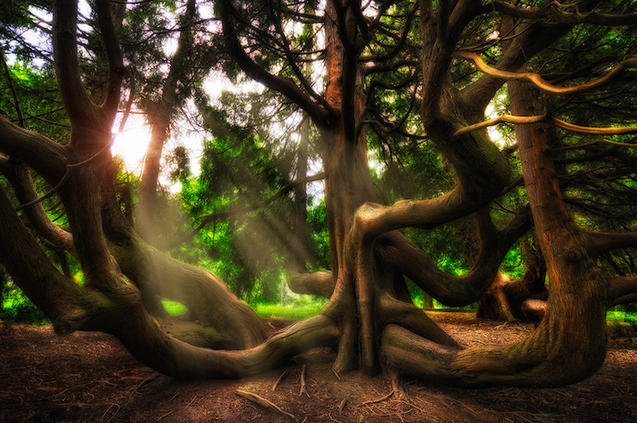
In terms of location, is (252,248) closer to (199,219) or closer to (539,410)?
(199,219)

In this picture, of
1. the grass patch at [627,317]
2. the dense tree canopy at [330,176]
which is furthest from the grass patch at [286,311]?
the grass patch at [627,317]

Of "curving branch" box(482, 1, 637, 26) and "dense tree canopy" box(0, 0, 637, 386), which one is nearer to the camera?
"curving branch" box(482, 1, 637, 26)

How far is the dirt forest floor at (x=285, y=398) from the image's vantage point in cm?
282

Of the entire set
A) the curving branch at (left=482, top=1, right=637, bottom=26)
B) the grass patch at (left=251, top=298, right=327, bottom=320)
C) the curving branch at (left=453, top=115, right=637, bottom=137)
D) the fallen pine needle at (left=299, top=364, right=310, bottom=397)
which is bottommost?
the grass patch at (left=251, top=298, right=327, bottom=320)

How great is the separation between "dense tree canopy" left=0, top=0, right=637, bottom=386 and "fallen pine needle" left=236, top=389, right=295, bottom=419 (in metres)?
0.51

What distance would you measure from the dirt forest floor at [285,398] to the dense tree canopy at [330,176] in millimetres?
257

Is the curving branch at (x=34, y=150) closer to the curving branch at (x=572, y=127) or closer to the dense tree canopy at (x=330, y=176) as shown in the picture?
the dense tree canopy at (x=330, y=176)

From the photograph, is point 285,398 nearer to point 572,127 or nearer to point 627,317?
point 572,127

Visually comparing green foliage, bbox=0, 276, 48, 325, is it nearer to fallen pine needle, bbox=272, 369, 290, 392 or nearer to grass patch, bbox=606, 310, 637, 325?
fallen pine needle, bbox=272, 369, 290, 392

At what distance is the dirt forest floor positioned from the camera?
9.26ft

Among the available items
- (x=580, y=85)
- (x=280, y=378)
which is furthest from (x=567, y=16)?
(x=280, y=378)

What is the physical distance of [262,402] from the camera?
9.86 ft

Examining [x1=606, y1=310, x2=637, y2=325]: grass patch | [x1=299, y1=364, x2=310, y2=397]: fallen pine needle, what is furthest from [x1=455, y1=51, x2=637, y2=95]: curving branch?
[x1=606, y1=310, x2=637, y2=325]: grass patch

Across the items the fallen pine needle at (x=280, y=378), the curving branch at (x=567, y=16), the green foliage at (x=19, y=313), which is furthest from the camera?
the green foliage at (x=19, y=313)
